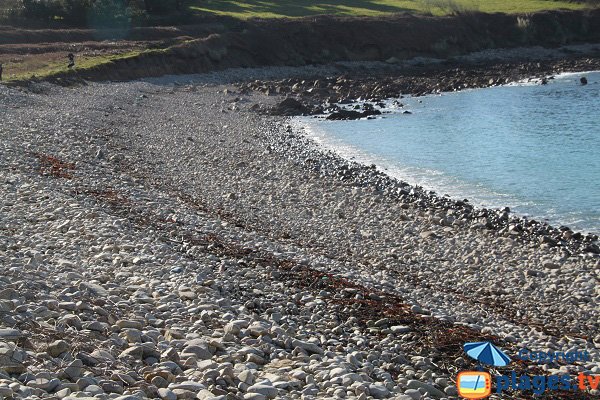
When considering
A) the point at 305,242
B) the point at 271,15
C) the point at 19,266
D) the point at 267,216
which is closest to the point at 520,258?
the point at 305,242

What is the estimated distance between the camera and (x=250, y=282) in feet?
39.1

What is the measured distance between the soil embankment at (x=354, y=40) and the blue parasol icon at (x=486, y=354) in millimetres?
45058

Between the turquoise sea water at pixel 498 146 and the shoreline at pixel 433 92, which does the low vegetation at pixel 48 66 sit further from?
the turquoise sea water at pixel 498 146

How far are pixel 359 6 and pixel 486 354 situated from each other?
87027 millimetres

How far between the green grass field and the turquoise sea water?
36.0m

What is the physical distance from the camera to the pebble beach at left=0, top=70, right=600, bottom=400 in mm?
7926

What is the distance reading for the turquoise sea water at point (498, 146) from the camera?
2298 cm

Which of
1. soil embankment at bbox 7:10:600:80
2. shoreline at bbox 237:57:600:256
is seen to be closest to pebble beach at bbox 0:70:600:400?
shoreline at bbox 237:57:600:256

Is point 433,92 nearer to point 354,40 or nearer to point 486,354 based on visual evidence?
point 354,40

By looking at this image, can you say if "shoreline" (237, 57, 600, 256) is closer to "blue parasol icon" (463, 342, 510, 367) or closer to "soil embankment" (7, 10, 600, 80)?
"soil embankment" (7, 10, 600, 80)

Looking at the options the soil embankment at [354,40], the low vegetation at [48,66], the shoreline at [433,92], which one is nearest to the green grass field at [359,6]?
the soil embankment at [354,40]

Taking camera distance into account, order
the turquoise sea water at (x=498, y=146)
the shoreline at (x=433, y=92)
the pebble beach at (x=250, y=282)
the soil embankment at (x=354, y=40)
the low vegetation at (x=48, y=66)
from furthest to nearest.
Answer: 1. the soil embankment at (x=354, y=40)
2. the low vegetation at (x=48, y=66)
3. the turquoise sea water at (x=498, y=146)
4. the shoreline at (x=433, y=92)
5. the pebble beach at (x=250, y=282)

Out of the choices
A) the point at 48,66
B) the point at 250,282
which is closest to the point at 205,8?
the point at 48,66

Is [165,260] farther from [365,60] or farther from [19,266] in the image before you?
[365,60]
